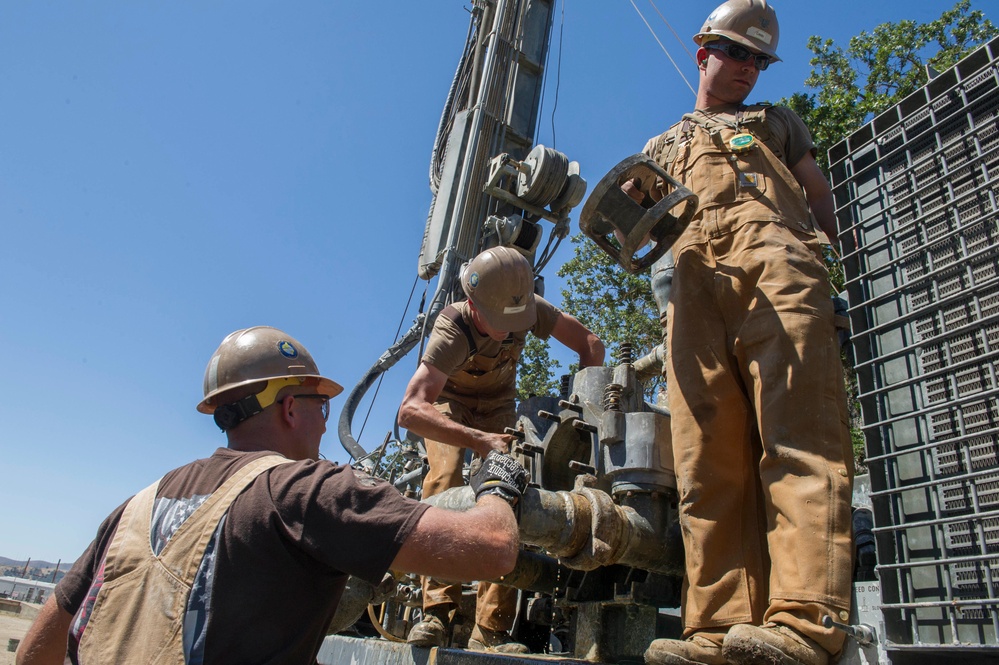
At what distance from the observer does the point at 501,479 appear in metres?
2.21

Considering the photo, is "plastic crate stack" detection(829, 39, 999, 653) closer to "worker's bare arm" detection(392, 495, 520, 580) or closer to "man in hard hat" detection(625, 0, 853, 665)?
"man in hard hat" detection(625, 0, 853, 665)

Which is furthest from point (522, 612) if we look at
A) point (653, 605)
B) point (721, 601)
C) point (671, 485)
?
point (721, 601)

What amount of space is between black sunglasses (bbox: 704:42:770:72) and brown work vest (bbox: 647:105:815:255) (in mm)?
197

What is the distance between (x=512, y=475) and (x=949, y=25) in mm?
17068

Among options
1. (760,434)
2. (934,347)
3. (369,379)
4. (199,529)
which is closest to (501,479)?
(199,529)

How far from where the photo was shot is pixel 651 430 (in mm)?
3096

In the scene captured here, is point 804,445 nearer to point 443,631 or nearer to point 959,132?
point 959,132

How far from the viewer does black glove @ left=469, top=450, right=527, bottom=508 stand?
216 cm

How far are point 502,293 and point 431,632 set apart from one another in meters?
1.93

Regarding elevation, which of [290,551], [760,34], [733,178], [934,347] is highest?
[760,34]

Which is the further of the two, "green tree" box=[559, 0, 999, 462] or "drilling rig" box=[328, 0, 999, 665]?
"green tree" box=[559, 0, 999, 462]

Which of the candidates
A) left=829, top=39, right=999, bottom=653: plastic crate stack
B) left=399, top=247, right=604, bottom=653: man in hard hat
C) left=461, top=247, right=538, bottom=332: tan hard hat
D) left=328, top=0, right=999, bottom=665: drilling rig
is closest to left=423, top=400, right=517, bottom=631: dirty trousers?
left=399, top=247, right=604, bottom=653: man in hard hat

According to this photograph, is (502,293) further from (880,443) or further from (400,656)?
(880,443)

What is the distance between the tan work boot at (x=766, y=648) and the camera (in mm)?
1968
